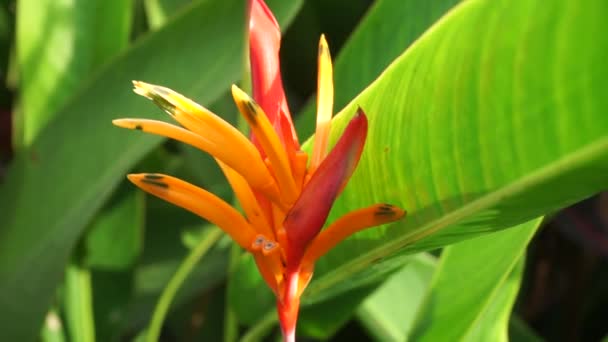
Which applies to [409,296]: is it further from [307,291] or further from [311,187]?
[311,187]

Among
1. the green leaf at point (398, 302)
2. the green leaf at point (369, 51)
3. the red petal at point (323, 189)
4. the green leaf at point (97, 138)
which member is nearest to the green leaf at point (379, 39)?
the green leaf at point (369, 51)

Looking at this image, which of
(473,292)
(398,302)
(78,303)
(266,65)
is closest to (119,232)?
(78,303)

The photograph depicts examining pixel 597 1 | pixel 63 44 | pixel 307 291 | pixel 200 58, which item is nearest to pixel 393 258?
pixel 307 291

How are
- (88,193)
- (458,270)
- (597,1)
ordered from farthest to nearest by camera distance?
(88,193), (458,270), (597,1)

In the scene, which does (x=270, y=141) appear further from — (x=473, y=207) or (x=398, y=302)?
(x=398, y=302)

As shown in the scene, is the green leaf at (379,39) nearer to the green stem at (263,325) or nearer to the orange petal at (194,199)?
the green stem at (263,325)

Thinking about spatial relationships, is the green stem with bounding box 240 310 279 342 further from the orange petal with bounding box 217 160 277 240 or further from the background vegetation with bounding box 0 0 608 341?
the orange petal with bounding box 217 160 277 240

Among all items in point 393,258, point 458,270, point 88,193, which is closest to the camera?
point 393,258
